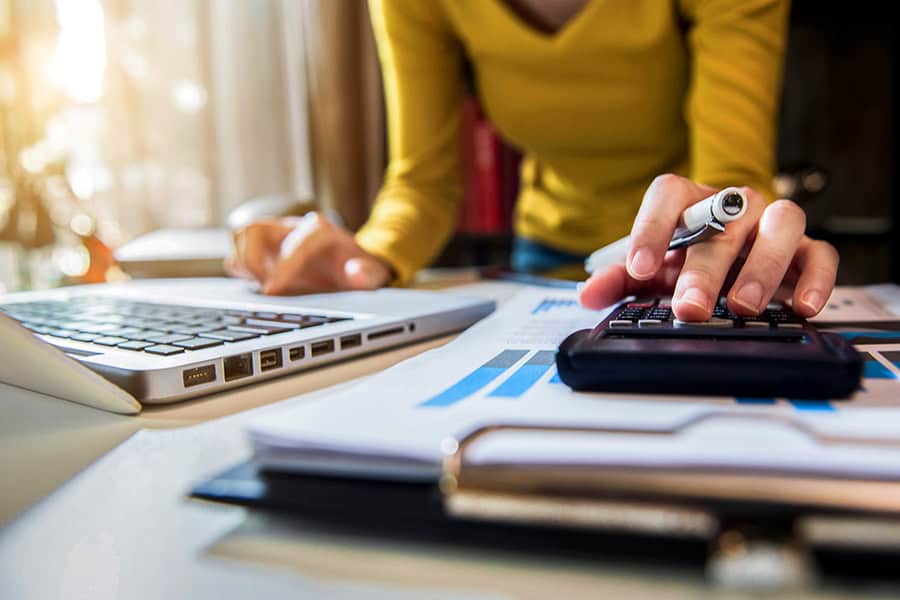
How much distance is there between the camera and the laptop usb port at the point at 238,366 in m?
0.36

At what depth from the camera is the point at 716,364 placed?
249 millimetres

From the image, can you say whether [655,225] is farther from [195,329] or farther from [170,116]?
[170,116]

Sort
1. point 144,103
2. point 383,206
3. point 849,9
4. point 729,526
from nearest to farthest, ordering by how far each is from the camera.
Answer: point 729,526, point 383,206, point 144,103, point 849,9

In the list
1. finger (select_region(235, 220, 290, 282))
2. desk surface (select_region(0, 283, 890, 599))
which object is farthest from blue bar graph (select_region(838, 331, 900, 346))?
finger (select_region(235, 220, 290, 282))

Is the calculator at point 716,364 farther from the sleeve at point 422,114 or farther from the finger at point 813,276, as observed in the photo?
the sleeve at point 422,114

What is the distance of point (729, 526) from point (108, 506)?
20 cm

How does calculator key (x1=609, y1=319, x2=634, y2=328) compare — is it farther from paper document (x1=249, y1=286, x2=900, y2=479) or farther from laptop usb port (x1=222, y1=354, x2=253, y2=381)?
laptop usb port (x1=222, y1=354, x2=253, y2=381)

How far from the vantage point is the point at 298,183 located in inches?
64.1

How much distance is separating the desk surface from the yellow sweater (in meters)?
0.48

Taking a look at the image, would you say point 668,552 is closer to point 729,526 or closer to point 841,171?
point 729,526

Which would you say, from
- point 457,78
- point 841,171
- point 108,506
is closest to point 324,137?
point 457,78

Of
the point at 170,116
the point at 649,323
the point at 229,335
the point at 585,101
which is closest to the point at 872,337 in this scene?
the point at 649,323

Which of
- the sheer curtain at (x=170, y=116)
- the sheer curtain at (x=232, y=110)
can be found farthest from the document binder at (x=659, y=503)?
the sheer curtain at (x=232, y=110)

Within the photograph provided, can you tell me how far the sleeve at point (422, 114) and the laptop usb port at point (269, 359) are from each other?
1.68 ft
